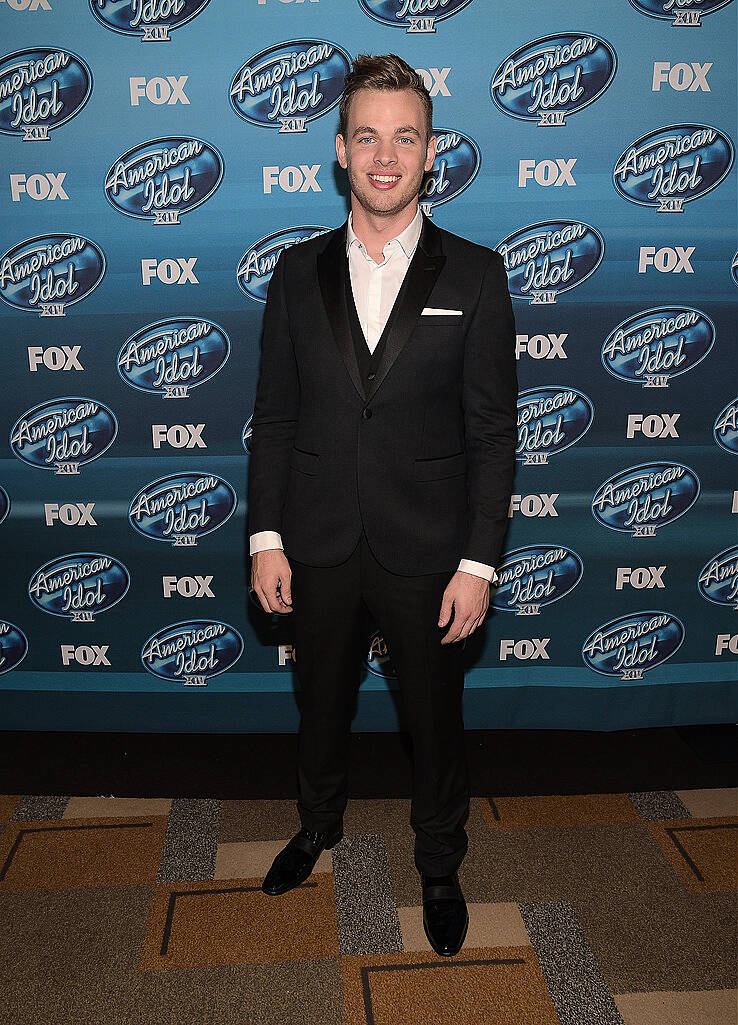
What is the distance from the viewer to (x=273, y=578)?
6.41ft

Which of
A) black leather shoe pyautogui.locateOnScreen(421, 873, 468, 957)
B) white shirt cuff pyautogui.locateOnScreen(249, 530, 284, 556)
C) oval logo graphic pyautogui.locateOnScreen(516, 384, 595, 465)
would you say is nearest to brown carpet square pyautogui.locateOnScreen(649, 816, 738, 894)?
black leather shoe pyautogui.locateOnScreen(421, 873, 468, 957)

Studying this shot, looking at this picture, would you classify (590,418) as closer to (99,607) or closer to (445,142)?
(445,142)

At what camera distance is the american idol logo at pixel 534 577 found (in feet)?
9.14

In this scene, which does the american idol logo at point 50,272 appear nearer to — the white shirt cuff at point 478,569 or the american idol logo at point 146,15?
the american idol logo at point 146,15

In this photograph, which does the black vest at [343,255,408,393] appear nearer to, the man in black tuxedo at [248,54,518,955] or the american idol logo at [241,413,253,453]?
the man in black tuxedo at [248,54,518,955]

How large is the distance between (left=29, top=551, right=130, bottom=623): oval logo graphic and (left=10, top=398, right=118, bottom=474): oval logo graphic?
1.07 ft

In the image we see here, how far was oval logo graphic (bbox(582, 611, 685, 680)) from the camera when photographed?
2855mm

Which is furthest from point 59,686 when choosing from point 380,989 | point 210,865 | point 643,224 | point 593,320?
point 643,224

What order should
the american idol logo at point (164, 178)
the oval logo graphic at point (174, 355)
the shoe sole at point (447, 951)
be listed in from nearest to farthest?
the shoe sole at point (447, 951)
the american idol logo at point (164, 178)
the oval logo graphic at point (174, 355)

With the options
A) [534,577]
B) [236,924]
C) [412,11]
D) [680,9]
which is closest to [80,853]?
[236,924]

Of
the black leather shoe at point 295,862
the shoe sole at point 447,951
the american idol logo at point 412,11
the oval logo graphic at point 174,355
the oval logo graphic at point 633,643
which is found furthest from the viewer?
the oval logo graphic at point 633,643

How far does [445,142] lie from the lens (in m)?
2.45

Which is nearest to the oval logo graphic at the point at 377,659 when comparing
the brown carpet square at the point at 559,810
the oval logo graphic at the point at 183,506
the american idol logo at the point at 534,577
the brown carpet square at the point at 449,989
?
the american idol logo at the point at 534,577

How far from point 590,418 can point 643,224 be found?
0.62 metres
